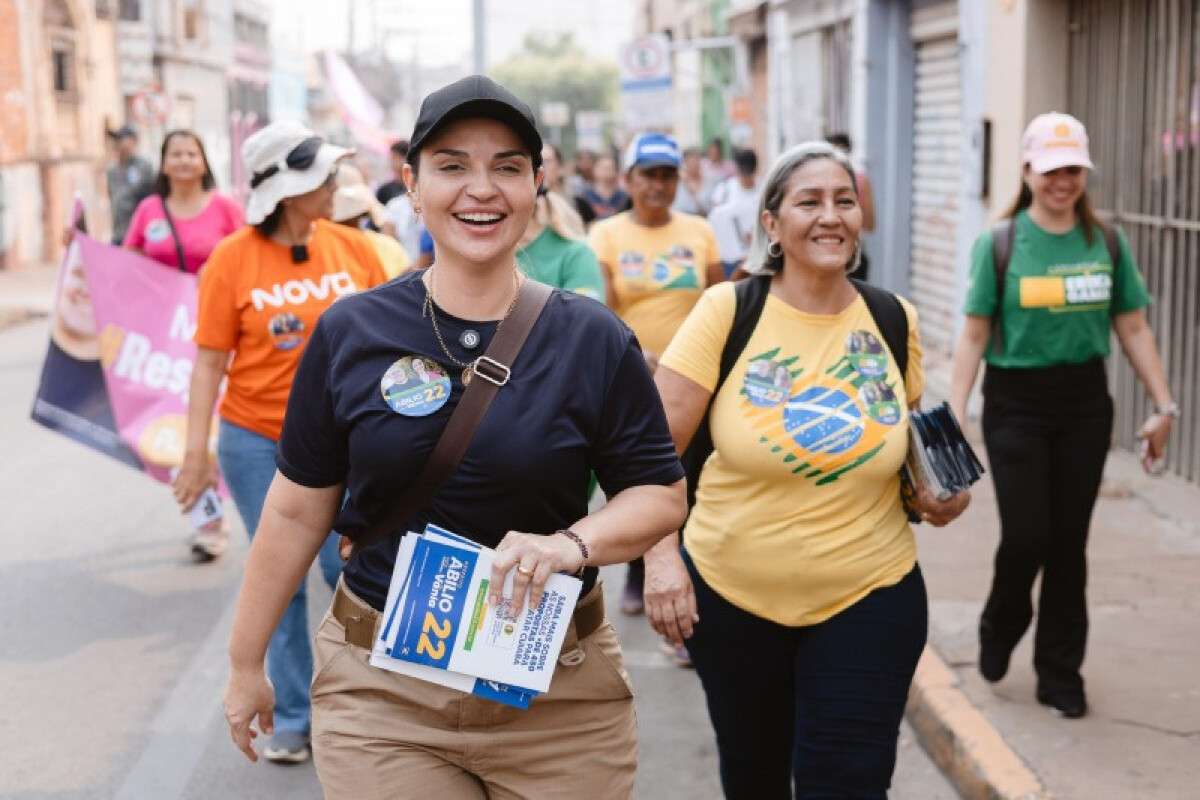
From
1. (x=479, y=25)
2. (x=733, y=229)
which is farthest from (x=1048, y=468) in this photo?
(x=479, y=25)

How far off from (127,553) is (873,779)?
5543 millimetres

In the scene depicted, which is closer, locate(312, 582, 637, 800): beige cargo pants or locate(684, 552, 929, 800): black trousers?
locate(312, 582, 637, 800): beige cargo pants

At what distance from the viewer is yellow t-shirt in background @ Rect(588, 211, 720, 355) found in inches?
292

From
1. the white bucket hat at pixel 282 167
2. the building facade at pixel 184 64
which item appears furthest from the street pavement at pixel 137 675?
the building facade at pixel 184 64

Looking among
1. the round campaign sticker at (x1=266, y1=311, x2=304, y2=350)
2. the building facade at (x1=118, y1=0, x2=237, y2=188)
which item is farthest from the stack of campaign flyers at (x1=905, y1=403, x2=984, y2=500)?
the building facade at (x1=118, y1=0, x2=237, y2=188)

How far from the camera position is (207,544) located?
8.17m

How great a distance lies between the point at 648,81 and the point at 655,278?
1977 cm

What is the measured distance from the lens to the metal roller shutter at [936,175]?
46.5ft

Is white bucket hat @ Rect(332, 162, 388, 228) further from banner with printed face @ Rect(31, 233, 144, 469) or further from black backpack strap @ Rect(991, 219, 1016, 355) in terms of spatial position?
black backpack strap @ Rect(991, 219, 1016, 355)

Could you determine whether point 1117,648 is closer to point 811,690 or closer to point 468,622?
point 811,690

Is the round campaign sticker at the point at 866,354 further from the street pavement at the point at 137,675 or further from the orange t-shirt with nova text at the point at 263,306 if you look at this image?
the orange t-shirt with nova text at the point at 263,306

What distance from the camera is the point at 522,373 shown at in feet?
9.14

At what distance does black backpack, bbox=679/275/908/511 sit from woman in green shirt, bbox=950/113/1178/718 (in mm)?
1294

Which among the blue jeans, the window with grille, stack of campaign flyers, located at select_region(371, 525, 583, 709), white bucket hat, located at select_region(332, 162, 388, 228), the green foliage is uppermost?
the green foliage
